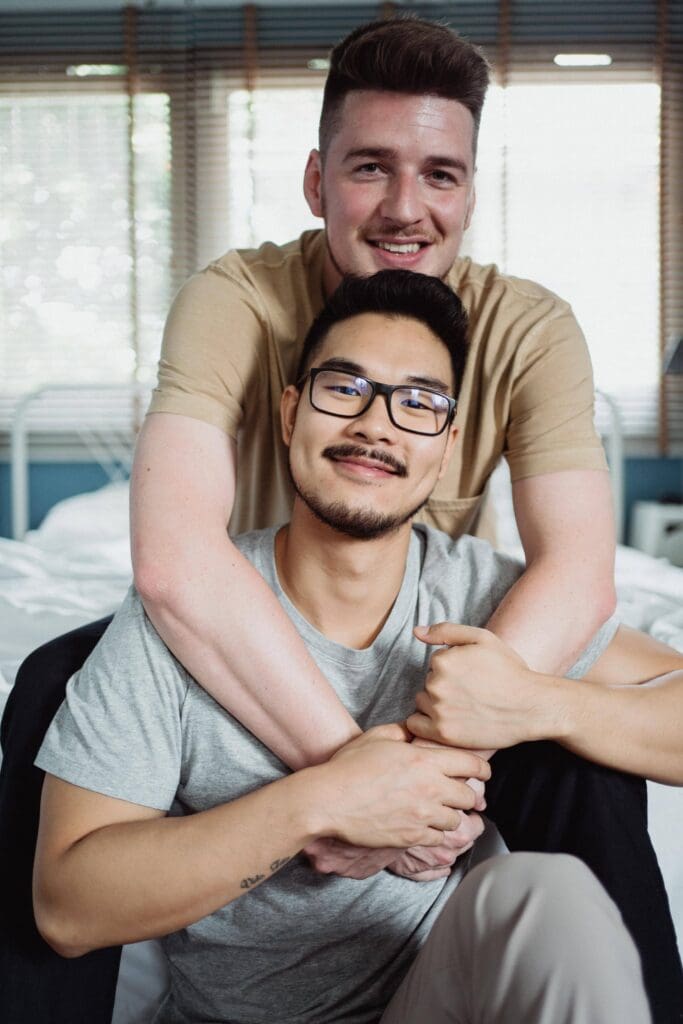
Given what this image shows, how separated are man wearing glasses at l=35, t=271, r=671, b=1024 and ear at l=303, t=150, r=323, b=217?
32 centimetres

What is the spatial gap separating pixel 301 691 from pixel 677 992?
47 centimetres

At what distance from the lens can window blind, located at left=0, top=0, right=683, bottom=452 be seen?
396 cm

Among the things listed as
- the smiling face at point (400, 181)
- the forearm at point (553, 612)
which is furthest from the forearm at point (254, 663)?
the smiling face at point (400, 181)

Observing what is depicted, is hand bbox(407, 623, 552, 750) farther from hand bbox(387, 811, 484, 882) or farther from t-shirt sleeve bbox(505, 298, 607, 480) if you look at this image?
t-shirt sleeve bbox(505, 298, 607, 480)

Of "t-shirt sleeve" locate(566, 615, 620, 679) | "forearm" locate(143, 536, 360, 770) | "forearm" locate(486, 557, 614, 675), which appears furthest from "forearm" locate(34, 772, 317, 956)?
"t-shirt sleeve" locate(566, 615, 620, 679)

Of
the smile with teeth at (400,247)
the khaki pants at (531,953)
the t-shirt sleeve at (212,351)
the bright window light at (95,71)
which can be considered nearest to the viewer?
the khaki pants at (531,953)

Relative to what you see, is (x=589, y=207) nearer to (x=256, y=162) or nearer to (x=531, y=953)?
(x=256, y=162)

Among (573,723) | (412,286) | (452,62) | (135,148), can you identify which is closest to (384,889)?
(573,723)

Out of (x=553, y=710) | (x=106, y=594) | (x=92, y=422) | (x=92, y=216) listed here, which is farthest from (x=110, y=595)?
(x=92, y=216)

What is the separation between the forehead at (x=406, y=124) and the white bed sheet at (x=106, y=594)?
3.11 ft

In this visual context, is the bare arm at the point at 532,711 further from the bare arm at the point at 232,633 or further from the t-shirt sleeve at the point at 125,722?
the t-shirt sleeve at the point at 125,722

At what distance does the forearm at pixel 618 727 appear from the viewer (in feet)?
3.49

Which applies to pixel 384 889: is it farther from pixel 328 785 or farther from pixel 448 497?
pixel 448 497

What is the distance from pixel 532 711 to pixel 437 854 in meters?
0.19
